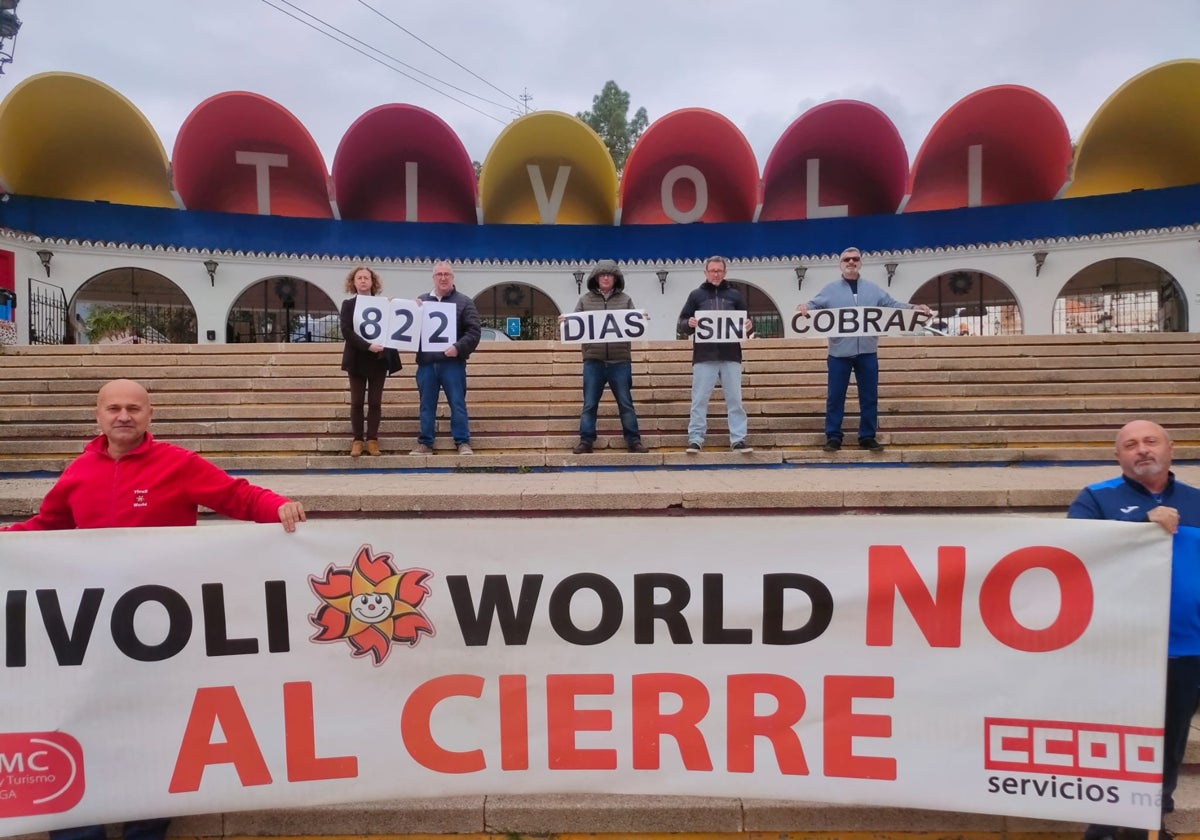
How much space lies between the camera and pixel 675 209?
17.5 m

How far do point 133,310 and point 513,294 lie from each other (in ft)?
42.4

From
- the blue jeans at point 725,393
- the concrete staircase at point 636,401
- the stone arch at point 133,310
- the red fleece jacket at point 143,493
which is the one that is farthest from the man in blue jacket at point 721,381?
the stone arch at point 133,310

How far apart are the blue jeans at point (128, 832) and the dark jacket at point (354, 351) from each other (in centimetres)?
377

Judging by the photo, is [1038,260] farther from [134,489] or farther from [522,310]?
[134,489]

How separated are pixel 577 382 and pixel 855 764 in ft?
19.8

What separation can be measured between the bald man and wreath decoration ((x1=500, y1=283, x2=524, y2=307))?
55.6 feet

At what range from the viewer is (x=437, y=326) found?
18.7 feet

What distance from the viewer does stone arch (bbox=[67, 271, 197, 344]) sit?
18391mm

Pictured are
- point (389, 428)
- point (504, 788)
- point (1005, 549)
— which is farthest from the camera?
point (389, 428)

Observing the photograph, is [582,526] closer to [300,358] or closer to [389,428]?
[389,428]

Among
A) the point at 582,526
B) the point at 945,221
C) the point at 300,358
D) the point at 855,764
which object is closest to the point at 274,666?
the point at 582,526

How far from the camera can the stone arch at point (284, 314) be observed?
1795 cm

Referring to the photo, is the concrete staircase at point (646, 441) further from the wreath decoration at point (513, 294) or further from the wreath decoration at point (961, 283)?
the wreath decoration at point (513, 294)

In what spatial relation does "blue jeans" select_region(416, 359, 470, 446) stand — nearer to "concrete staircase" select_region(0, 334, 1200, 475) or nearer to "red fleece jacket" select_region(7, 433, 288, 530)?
"concrete staircase" select_region(0, 334, 1200, 475)
